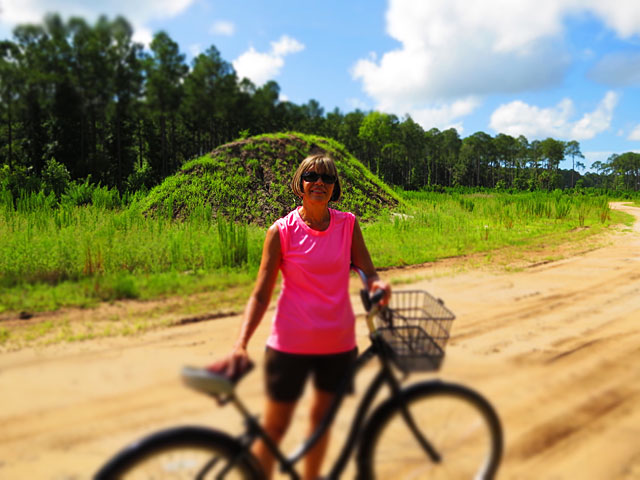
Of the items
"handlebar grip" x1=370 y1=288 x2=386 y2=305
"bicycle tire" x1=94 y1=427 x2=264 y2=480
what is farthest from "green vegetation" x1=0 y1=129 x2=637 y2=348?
"handlebar grip" x1=370 y1=288 x2=386 y2=305

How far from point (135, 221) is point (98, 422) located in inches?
302

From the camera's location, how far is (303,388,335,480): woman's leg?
2.05 m

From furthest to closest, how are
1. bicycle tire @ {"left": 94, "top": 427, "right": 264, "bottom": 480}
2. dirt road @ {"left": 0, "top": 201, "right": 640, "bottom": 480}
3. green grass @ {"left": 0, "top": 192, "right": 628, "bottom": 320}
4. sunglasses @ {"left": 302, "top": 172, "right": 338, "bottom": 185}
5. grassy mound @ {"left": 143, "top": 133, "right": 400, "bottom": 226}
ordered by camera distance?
Answer: grassy mound @ {"left": 143, "top": 133, "right": 400, "bottom": 226} → green grass @ {"left": 0, "top": 192, "right": 628, "bottom": 320} → dirt road @ {"left": 0, "top": 201, "right": 640, "bottom": 480} → sunglasses @ {"left": 302, "top": 172, "right": 338, "bottom": 185} → bicycle tire @ {"left": 94, "top": 427, "right": 264, "bottom": 480}

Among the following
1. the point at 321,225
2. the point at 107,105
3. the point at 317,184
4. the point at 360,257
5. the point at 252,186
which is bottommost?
the point at 360,257

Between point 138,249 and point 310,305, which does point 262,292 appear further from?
point 138,249

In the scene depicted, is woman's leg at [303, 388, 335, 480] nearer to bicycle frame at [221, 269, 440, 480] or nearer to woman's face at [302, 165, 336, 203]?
bicycle frame at [221, 269, 440, 480]

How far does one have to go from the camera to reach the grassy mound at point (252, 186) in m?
13.0

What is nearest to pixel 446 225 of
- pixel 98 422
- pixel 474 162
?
pixel 98 422

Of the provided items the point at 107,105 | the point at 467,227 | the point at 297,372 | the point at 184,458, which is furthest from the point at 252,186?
the point at 107,105

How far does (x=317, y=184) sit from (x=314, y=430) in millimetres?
1111

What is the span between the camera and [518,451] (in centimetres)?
294

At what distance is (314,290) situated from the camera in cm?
220

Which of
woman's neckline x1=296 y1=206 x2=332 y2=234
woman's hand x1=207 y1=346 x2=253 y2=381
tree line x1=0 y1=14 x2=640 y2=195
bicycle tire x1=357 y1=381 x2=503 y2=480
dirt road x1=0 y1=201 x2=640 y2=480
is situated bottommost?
dirt road x1=0 y1=201 x2=640 y2=480

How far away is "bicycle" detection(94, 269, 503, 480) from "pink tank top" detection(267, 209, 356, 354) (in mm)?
131
